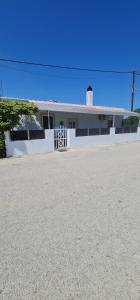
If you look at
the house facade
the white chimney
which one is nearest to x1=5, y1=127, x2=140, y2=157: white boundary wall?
the house facade

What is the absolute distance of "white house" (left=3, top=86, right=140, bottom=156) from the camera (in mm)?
10078

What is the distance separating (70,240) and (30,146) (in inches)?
326

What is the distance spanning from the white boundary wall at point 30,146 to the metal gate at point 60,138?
1.74ft

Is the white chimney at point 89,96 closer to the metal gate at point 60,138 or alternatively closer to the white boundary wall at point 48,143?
the white boundary wall at point 48,143

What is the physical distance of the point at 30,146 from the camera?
408 inches

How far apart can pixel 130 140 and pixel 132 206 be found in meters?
14.5

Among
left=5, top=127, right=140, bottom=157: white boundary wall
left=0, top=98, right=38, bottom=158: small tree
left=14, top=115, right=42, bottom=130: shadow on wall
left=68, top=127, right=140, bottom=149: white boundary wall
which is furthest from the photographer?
left=68, top=127, right=140, bottom=149: white boundary wall

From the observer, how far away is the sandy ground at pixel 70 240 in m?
1.85

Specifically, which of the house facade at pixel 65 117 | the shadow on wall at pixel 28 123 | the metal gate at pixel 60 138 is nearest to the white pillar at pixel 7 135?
the shadow on wall at pixel 28 123

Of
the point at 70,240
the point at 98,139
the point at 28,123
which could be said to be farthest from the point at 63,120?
the point at 70,240

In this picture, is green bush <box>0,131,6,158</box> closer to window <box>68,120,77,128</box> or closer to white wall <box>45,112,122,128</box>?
white wall <box>45,112,122,128</box>

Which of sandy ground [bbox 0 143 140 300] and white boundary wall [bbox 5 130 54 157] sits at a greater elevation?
white boundary wall [bbox 5 130 54 157]

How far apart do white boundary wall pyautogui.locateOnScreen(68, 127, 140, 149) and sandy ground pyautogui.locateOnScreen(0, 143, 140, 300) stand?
289 inches

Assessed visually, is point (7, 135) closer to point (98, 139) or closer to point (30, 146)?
point (30, 146)
